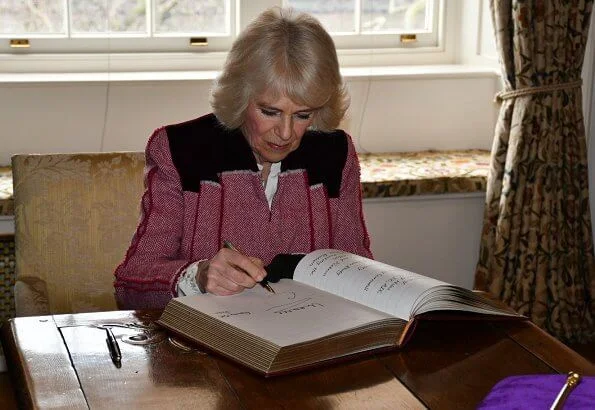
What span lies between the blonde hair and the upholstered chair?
291 millimetres

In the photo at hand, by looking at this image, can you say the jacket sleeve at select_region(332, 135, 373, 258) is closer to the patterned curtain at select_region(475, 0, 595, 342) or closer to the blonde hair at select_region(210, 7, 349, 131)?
the blonde hair at select_region(210, 7, 349, 131)

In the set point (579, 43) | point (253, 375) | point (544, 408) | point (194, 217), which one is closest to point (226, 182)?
point (194, 217)

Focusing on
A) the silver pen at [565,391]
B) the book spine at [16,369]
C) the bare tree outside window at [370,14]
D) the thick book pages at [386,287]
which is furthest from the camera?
the bare tree outside window at [370,14]

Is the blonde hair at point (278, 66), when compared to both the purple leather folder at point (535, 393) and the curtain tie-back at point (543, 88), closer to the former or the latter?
the purple leather folder at point (535, 393)

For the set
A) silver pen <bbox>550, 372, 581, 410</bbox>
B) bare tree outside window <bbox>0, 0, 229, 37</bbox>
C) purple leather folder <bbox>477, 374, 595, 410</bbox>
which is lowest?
purple leather folder <bbox>477, 374, 595, 410</bbox>

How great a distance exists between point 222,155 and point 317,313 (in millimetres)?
620

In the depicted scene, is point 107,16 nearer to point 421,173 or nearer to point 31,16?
point 31,16

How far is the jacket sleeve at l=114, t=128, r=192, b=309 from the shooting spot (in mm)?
1883

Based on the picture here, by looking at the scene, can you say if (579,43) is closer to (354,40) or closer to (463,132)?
(463,132)

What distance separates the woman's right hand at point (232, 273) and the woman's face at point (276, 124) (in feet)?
1.25

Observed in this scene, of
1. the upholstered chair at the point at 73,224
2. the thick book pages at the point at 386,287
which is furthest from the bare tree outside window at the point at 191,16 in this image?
the thick book pages at the point at 386,287

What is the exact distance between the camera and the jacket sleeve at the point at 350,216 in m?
2.17

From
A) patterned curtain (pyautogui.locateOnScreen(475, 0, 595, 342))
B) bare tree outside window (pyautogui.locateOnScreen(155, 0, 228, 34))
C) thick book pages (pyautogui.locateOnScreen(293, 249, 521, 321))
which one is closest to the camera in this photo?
thick book pages (pyautogui.locateOnScreen(293, 249, 521, 321))

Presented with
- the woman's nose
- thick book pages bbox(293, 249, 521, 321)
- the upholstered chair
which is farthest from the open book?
the upholstered chair
